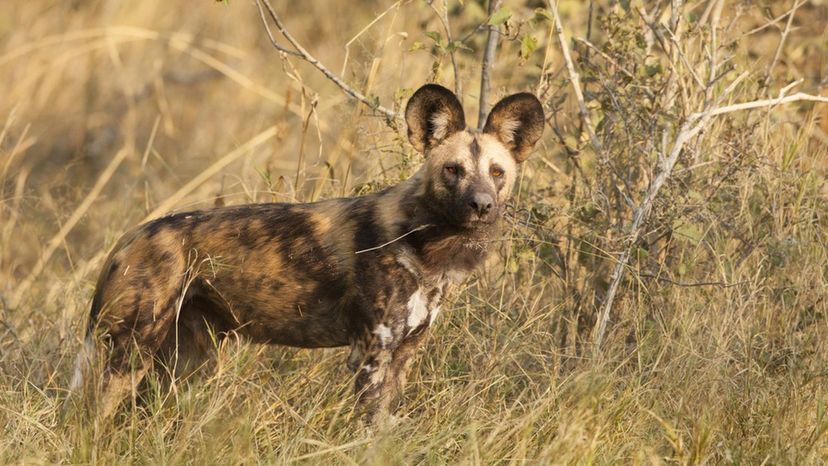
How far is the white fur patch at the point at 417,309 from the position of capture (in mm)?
3850

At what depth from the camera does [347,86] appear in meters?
4.49

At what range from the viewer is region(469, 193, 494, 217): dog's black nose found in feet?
12.3

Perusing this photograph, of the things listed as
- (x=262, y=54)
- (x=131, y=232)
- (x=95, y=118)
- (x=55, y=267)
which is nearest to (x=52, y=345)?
(x=131, y=232)

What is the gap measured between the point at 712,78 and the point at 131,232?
2.18m

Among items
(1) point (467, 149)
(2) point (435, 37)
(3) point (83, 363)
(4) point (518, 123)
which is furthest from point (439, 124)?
(3) point (83, 363)

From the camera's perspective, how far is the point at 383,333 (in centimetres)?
383

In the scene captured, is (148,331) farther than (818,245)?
No

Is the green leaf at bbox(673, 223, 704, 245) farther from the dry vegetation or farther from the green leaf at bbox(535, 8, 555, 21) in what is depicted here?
the green leaf at bbox(535, 8, 555, 21)

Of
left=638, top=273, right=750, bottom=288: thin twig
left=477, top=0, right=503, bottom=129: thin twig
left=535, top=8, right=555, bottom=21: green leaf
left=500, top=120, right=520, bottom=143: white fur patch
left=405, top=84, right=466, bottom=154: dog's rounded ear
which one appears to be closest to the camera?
left=405, top=84, right=466, bottom=154: dog's rounded ear

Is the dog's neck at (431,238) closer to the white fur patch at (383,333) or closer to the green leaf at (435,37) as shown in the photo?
the white fur patch at (383,333)

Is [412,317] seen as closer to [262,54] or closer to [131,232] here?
[131,232]

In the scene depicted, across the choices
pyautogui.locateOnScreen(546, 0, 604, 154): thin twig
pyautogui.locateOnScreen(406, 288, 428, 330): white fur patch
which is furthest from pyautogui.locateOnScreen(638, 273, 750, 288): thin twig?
pyautogui.locateOnScreen(406, 288, 428, 330): white fur patch

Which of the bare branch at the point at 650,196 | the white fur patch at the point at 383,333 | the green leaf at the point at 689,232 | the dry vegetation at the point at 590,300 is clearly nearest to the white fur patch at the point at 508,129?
the dry vegetation at the point at 590,300

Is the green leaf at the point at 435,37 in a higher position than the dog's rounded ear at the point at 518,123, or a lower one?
higher
